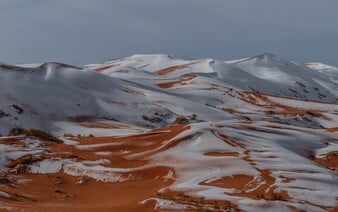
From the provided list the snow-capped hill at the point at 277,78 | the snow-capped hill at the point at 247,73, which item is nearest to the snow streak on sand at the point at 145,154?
the snow-capped hill at the point at 247,73

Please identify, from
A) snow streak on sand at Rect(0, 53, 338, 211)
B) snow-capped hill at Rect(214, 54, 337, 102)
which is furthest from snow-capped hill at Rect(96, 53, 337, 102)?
snow streak on sand at Rect(0, 53, 338, 211)

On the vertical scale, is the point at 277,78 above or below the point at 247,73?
below

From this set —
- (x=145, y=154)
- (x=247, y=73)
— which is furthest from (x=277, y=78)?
(x=145, y=154)

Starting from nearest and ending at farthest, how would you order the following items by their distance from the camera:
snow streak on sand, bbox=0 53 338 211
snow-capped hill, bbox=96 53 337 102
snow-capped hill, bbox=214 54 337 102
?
snow streak on sand, bbox=0 53 338 211 < snow-capped hill, bbox=96 53 337 102 < snow-capped hill, bbox=214 54 337 102

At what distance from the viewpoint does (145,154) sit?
29.3 m

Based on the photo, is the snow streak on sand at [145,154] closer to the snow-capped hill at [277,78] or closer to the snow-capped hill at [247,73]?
the snow-capped hill at [247,73]

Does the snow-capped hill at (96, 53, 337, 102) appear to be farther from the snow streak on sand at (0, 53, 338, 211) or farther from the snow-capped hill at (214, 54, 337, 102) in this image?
the snow streak on sand at (0, 53, 338, 211)

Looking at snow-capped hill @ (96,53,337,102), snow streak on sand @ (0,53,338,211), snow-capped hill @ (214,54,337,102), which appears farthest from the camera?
snow-capped hill @ (214,54,337,102)

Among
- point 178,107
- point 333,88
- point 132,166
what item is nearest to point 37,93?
point 178,107

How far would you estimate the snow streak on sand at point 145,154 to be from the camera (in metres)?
21.5

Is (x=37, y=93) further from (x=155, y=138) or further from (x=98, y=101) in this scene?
(x=155, y=138)

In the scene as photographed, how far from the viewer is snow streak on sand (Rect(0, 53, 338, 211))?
2147cm

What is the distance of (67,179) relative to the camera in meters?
26.1

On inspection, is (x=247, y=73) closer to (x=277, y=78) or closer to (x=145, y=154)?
(x=277, y=78)
